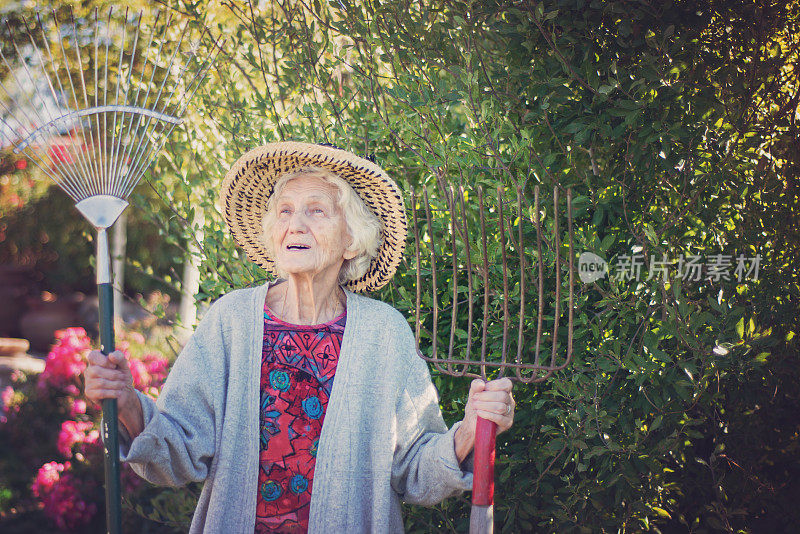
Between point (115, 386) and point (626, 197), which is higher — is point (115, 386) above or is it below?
below

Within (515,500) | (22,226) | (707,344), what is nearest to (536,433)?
(515,500)

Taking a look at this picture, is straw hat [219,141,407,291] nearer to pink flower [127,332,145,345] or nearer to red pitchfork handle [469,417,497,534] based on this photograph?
red pitchfork handle [469,417,497,534]

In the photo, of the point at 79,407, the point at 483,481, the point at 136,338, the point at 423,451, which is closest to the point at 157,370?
the point at 79,407

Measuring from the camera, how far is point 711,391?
2346 mm

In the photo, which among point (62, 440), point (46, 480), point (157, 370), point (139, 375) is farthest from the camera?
point (157, 370)

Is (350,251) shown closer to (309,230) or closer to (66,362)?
(309,230)

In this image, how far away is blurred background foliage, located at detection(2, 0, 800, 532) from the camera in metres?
2.07

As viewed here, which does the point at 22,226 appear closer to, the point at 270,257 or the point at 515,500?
the point at 270,257

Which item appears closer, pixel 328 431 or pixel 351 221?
pixel 328 431

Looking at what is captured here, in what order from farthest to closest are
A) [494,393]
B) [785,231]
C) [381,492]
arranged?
[785,231] < [381,492] < [494,393]

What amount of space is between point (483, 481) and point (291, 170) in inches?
43.0

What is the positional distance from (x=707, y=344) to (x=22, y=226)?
948 cm

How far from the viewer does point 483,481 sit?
1.65 meters

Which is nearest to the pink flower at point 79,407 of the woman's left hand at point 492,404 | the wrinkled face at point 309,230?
the wrinkled face at point 309,230
